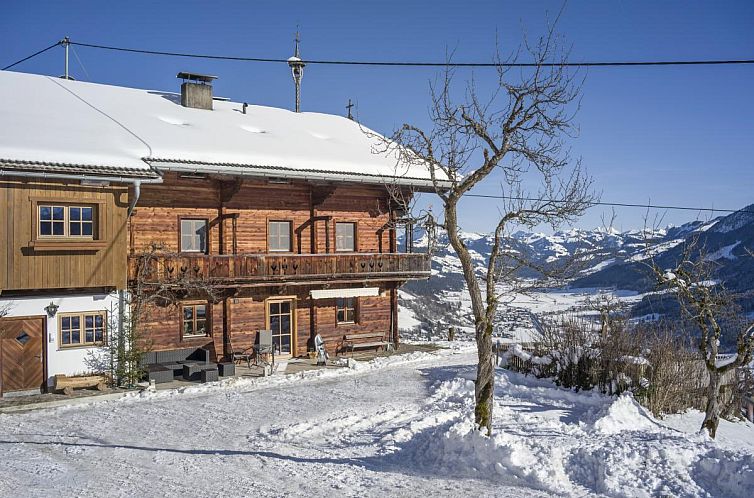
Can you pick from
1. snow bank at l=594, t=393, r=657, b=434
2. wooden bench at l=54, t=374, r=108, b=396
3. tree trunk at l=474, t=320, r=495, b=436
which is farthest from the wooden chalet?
snow bank at l=594, t=393, r=657, b=434

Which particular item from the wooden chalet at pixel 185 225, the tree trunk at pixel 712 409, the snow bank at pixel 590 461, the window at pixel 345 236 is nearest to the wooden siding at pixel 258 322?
the wooden chalet at pixel 185 225

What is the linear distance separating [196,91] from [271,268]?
8711 mm

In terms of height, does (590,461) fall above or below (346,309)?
below

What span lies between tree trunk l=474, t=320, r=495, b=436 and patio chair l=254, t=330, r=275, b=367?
10.8 meters

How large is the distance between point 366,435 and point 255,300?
33.3 feet

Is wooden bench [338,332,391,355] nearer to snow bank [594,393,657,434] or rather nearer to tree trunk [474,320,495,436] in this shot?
snow bank [594,393,657,434]

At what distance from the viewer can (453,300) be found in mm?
136875

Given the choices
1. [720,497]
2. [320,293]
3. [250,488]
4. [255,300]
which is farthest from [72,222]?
[720,497]

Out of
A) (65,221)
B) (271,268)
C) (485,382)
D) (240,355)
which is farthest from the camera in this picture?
(240,355)

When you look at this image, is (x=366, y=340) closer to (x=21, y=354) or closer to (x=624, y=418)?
(x=624, y=418)

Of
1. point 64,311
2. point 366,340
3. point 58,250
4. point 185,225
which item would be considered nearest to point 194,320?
point 185,225

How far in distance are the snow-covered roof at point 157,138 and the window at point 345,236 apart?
2.44m

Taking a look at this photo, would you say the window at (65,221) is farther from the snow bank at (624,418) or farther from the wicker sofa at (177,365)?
the snow bank at (624,418)

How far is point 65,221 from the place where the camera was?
1692 centimetres
